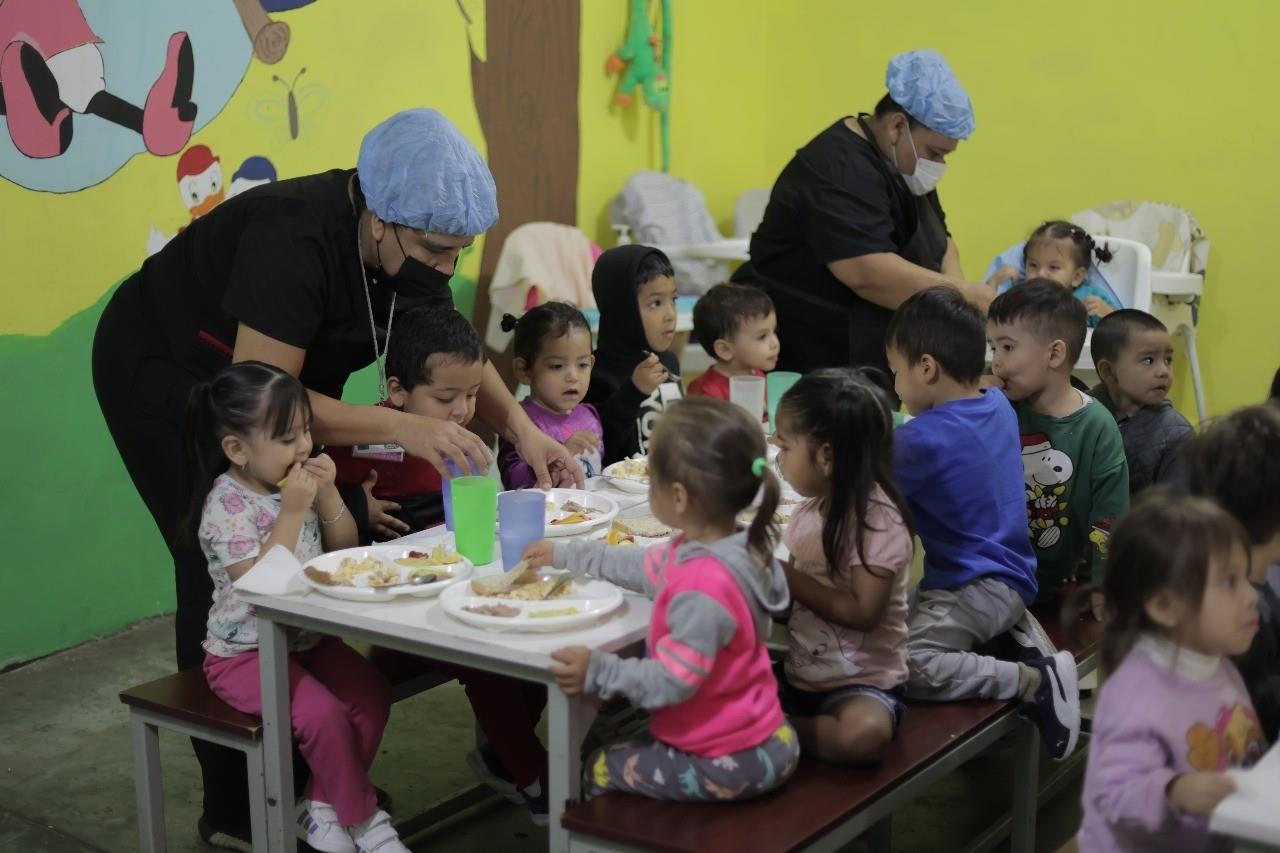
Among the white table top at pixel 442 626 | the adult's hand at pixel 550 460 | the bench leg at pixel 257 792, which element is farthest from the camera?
the adult's hand at pixel 550 460

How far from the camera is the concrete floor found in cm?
306

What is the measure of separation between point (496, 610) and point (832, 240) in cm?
215

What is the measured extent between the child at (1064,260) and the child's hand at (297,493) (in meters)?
3.16

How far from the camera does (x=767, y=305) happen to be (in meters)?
3.96

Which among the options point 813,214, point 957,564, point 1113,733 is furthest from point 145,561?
point 1113,733

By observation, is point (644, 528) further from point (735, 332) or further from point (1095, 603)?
point (735, 332)

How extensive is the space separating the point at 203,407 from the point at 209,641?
17.8 inches

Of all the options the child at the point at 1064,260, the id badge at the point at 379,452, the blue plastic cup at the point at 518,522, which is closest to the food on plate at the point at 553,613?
the blue plastic cup at the point at 518,522

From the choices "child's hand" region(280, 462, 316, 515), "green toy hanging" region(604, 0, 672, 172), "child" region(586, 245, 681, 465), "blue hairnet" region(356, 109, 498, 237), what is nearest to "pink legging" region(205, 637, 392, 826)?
"child's hand" region(280, 462, 316, 515)

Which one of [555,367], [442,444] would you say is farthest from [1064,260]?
[442,444]

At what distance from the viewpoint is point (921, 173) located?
161 inches

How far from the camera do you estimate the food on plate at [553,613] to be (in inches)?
84.0

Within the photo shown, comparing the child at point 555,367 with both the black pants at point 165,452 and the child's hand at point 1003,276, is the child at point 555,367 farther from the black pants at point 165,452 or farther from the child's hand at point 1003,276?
the child's hand at point 1003,276

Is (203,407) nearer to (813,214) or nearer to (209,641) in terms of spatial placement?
(209,641)
